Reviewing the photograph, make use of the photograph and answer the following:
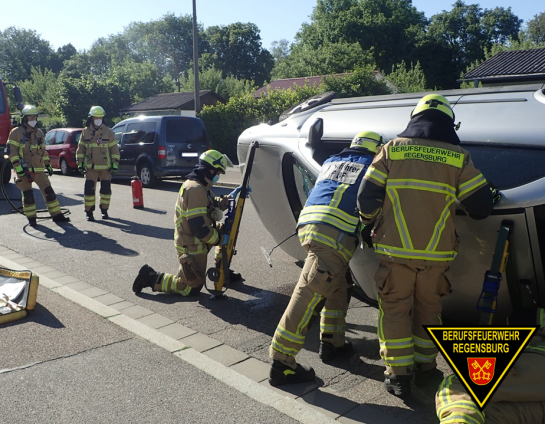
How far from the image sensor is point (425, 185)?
3246 mm

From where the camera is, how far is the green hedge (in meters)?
21.4

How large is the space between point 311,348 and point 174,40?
97.0 metres

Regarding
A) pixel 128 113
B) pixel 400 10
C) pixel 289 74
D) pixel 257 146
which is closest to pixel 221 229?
pixel 257 146

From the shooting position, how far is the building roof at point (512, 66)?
19.4m

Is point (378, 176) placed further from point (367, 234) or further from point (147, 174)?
point (147, 174)

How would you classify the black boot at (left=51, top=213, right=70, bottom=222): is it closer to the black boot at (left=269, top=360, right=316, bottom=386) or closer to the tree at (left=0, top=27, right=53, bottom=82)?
the black boot at (left=269, top=360, right=316, bottom=386)

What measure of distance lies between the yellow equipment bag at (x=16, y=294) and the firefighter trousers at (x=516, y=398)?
12.4 ft

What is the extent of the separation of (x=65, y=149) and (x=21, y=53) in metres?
83.7

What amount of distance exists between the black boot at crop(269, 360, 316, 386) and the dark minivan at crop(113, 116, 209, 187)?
11410mm

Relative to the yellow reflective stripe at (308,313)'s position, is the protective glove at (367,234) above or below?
above

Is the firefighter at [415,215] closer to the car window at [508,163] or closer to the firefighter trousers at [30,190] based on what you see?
the car window at [508,163]

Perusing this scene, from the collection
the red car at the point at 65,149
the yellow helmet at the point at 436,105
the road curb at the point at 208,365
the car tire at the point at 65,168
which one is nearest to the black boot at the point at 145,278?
the road curb at the point at 208,365

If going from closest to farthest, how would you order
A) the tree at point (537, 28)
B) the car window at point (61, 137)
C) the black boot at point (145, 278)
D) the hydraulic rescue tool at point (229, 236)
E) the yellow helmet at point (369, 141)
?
the yellow helmet at point (369, 141), the hydraulic rescue tool at point (229, 236), the black boot at point (145, 278), the car window at point (61, 137), the tree at point (537, 28)

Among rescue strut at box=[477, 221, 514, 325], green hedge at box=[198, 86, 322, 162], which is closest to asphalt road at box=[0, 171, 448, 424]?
rescue strut at box=[477, 221, 514, 325]
